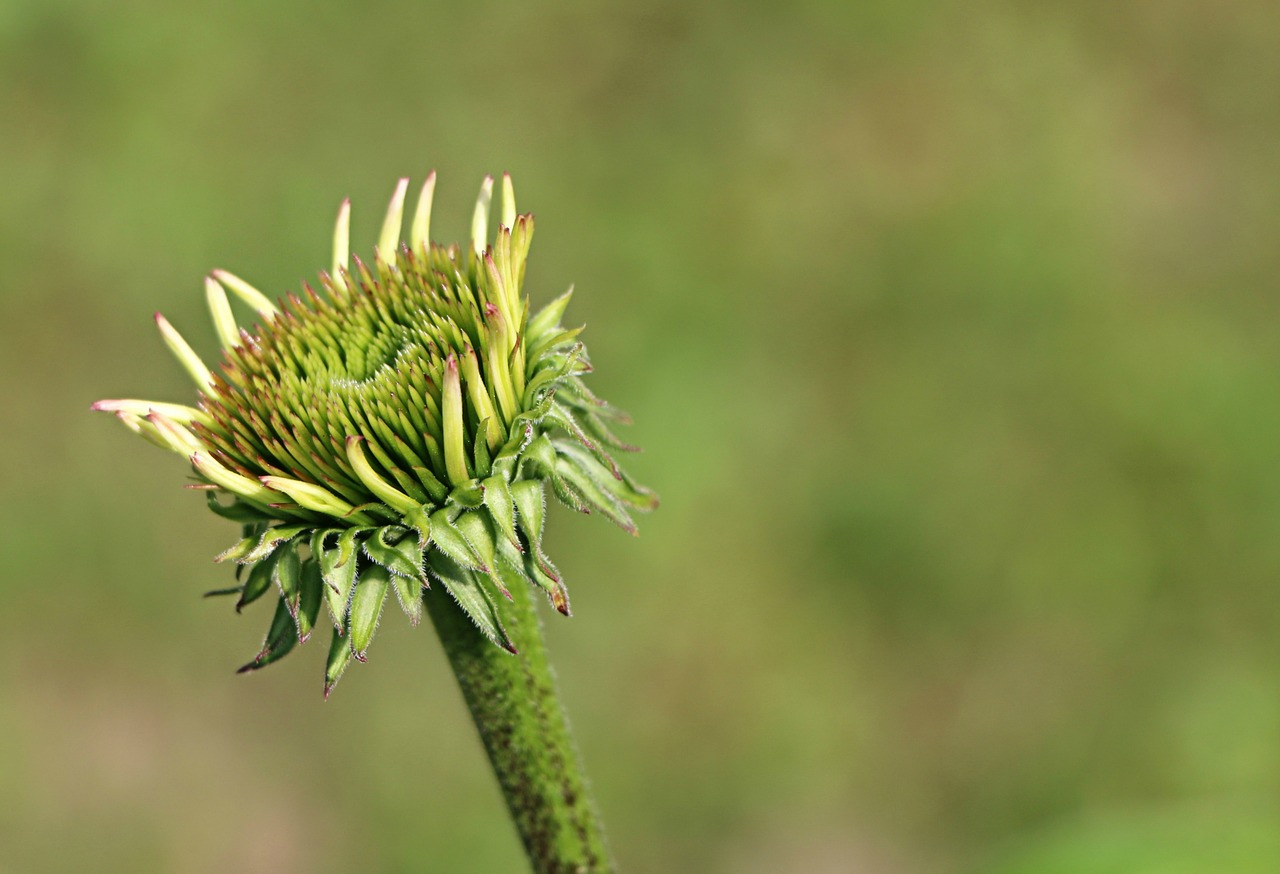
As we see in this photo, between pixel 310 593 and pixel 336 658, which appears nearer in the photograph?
pixel 336 658

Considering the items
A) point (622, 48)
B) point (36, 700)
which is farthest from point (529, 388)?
point (622, 48)

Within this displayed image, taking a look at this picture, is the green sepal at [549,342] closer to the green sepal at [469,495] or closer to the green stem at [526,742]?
the green sepal at [469,495]

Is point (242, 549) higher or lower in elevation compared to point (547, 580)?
higher

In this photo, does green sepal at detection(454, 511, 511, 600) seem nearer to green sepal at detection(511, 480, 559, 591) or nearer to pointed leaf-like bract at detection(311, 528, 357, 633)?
green sepal at detection(511, 480, 559, 591)

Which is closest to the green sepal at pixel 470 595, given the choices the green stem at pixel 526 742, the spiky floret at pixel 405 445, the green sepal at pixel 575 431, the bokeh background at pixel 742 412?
the spiky floret at pixel 405 445

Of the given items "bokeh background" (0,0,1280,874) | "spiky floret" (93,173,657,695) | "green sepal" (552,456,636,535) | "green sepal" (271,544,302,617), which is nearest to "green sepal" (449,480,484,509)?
"spiky floret" (93,173,657,695)

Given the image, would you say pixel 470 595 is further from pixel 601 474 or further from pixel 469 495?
pixel 601 474

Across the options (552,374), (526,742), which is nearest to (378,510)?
(552,374)
